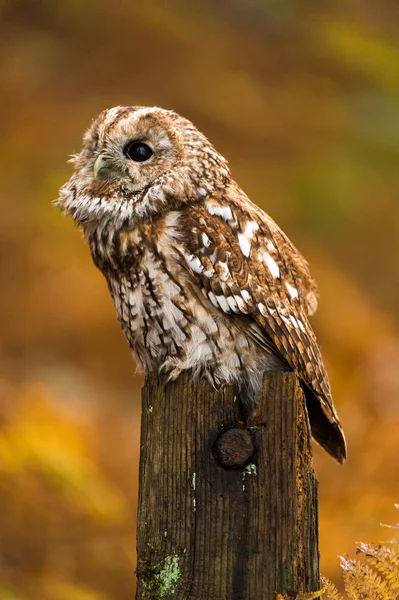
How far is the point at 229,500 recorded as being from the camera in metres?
1.86

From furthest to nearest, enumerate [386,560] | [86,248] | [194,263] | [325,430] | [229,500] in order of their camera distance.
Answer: [86,248] < [325,430] < [194,263] < [386,560] < [229,500]

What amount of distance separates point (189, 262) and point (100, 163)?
1.61 feet

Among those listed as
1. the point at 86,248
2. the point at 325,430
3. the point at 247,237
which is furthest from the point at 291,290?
the point at 86,248

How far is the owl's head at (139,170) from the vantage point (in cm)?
271

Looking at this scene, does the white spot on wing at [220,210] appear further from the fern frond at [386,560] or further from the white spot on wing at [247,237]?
the fern frond at [386,560]

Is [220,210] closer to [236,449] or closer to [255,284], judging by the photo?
[255,284]

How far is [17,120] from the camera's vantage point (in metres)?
6.21

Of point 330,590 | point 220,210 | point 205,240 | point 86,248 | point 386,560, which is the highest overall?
point 86,248

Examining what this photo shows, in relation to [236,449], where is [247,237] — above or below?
above

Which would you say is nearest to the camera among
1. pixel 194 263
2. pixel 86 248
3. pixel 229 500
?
pixel 229 500

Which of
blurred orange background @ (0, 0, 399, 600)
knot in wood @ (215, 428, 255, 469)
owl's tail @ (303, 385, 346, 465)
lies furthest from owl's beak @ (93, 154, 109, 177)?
blurred orange background @ (0, 0, 399, 600)

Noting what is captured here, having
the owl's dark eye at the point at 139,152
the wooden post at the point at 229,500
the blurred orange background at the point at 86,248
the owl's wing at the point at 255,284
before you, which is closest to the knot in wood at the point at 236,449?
the wooden post at the point at 229,500

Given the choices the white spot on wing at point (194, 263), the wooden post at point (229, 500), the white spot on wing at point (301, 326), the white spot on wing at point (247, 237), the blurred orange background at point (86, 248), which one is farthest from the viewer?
the blurred orange background at point (86, 248)

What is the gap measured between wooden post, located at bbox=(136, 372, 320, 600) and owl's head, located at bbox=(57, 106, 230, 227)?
0.93 metres
